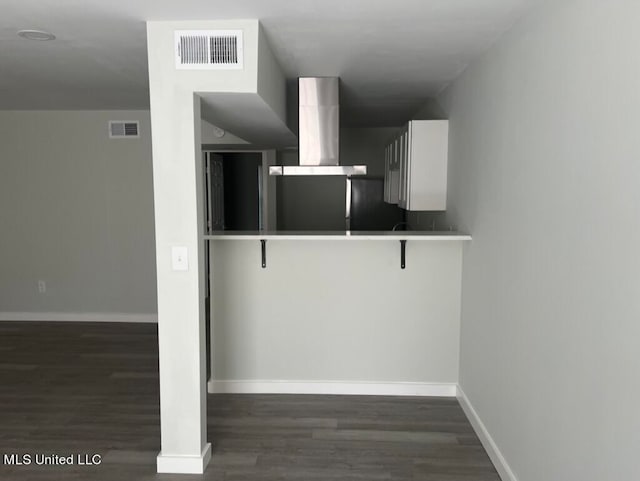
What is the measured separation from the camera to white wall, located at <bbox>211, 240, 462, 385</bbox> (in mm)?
3422

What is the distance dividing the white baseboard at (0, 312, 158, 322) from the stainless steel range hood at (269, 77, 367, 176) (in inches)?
109

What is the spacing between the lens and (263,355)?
11.6 feet

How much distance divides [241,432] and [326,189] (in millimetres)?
4385

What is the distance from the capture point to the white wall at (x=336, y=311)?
11.2 ft

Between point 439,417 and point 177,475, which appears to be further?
point 439,417

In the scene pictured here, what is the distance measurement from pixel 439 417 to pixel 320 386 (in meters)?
0.86

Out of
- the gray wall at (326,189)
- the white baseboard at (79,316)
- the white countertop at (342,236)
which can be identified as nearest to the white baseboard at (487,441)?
the white countertop at (342,236)

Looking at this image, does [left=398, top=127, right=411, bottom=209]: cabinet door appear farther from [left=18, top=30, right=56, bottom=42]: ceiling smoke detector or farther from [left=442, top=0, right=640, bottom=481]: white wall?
[left=18, top=30, right=56, bottom=42]: ceiling smoke detector

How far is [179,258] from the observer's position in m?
2.47

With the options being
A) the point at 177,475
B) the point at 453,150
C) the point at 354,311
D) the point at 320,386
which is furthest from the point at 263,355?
the point at 453,150

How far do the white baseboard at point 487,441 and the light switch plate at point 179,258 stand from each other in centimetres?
189

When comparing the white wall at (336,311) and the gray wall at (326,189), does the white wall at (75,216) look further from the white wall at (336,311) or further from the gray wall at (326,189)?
the white wall at (336,311)

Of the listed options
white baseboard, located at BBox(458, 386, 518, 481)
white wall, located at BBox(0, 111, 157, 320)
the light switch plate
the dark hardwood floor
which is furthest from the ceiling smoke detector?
white baseboard, located at BBox(458, 386, 518, 481)

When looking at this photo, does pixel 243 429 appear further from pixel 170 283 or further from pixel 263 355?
pixel 170 283
